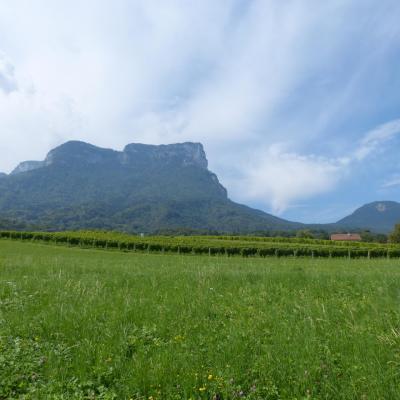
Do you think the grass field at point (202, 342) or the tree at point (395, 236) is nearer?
the grass field at point (202, 342)

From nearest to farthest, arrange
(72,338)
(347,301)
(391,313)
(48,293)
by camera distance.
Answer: (72,338) → (391,313) → (347,301) → (48,293)

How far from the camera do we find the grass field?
3781 mm

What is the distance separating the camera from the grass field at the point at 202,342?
3.78 m

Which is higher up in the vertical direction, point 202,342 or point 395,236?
point 395,236

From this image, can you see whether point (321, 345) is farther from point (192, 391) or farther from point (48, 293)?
point (48, 293)

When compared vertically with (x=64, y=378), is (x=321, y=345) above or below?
above

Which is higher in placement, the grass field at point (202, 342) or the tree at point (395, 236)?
the tree at point (395, 236)

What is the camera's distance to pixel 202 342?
4.68 meters

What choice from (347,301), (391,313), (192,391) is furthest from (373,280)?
(192,391)

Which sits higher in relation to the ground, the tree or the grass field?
the tree

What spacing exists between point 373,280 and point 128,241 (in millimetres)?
52536

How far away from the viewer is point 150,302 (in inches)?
244

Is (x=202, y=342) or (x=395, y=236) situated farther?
(x=395, y=236)

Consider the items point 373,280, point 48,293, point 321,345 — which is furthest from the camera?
point 373,280
